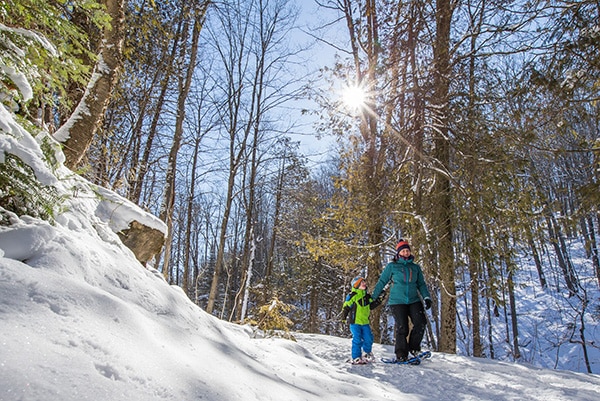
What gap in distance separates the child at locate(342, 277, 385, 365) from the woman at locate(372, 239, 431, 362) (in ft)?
1.32

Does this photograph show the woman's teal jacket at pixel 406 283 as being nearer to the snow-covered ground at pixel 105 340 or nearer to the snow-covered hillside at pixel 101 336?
the snow-covered hillside at pixel 101 336

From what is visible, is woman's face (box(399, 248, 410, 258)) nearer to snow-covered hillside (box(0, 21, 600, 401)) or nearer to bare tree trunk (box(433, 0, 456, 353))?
bare tree trunk (box(433, 0, 456, 353))

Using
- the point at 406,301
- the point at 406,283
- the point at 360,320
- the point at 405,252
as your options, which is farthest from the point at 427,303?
the point at 360,320

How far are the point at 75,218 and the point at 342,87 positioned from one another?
749 centimetres

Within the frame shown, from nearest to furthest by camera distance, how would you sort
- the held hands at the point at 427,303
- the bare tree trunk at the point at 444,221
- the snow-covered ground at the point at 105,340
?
the snow-covered ground at the point at 105,340 → the held hands at the point at 427,303 → the bare tree trunk at the point at 444,221

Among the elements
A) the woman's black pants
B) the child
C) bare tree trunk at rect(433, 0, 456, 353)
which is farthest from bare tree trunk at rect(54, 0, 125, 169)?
bare tree trunk at rect(433, 0, 456, 353)

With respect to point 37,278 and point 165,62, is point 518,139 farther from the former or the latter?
point 165,62

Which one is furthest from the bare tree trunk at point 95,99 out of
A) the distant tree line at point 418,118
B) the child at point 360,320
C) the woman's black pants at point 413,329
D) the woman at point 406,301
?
the woman's black pants at point 413,329

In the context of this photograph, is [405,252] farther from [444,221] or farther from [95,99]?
[95,99]

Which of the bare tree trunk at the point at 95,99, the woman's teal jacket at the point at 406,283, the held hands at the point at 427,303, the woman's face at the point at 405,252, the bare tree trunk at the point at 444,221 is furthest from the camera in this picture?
the bare tree trunk at the point at 444,221

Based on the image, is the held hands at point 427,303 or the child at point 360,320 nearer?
the held hands at point 427,303

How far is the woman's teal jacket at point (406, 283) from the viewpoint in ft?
17.0

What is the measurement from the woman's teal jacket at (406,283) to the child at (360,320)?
405mm

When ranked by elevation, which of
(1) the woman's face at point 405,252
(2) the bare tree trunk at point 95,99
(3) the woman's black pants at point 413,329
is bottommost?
(3) the woman's black pants at point 413,329
